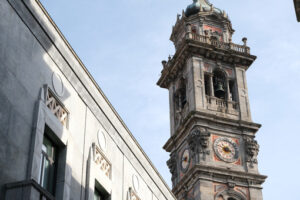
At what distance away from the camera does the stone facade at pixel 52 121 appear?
51.3ft

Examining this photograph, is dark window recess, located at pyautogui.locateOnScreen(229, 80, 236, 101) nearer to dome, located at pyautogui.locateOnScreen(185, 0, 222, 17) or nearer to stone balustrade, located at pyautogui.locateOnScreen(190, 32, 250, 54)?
stone balustrade, located at pyautogui.locateOnScreen(190, 32, 250, 54)

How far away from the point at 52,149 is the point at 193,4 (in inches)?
1848

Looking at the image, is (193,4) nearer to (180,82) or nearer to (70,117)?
(180,82)

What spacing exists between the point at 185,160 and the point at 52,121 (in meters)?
34.6

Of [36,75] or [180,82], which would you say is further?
[180,82]

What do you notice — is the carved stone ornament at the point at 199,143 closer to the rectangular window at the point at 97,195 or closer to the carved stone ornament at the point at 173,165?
the carved stone ornament at the point at 173,165

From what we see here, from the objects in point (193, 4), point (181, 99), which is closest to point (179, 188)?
point (181, 99)

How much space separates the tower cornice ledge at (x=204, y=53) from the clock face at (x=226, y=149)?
8.86 m

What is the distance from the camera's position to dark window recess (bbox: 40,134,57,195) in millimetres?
17281

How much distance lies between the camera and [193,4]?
63219 millimetres

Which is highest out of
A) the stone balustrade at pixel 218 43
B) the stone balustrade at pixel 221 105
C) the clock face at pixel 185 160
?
the stone balustrade at pixel 218 43

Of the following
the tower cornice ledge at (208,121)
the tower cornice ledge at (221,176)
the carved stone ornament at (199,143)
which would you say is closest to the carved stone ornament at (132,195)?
the tower cornice ledge at (221,176)

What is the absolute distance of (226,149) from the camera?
50906 mm

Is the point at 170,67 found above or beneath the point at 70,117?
above
